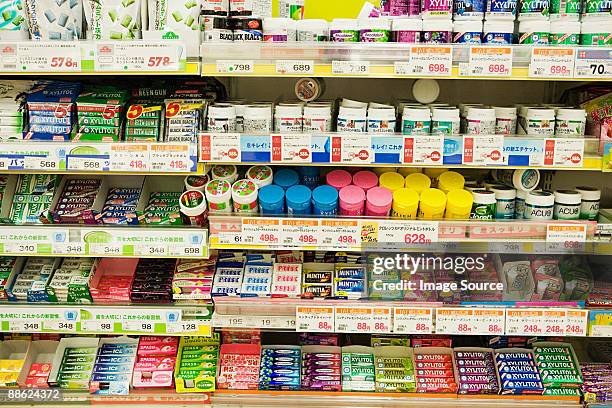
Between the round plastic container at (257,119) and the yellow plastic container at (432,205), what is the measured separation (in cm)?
58

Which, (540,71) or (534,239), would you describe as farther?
(534,239)

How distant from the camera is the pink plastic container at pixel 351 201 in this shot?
79.0 inches

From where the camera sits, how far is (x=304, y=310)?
6.75 ft

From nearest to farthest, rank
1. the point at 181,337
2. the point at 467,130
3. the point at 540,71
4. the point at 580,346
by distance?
the point at 540,71 → the point at 467,130 → the point at 181,337 → the point at 580,346

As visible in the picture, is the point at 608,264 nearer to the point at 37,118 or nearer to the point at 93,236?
the point at 93,236

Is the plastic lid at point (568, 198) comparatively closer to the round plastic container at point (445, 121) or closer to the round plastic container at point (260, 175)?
the round plastic container at point (445, 121)

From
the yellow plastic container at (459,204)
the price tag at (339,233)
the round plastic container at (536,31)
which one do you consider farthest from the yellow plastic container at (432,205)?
the round plastic container at (536,31)

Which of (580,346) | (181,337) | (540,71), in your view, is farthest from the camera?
(580,346)

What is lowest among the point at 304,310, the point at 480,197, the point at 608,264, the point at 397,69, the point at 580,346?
the point at 580,346

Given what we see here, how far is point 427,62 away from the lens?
185 centimetres

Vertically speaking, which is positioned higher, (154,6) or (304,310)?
(154,6)

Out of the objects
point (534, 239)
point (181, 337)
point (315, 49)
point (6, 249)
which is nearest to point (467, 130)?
point (534, 239)

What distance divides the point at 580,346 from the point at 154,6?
6.96 ft

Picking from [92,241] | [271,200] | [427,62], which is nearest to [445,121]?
[427,62]
